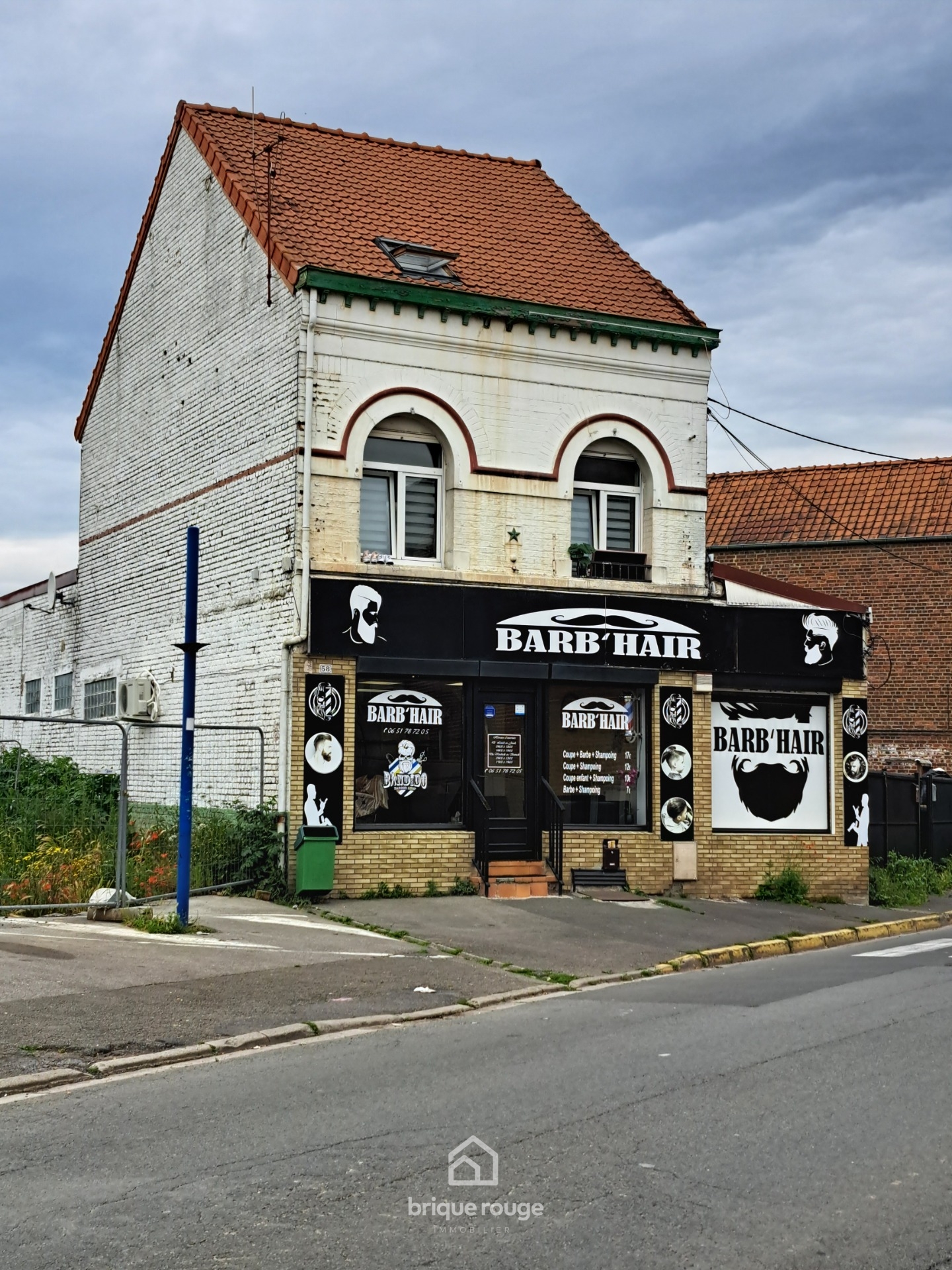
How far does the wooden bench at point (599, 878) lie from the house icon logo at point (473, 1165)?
1149 centimetres

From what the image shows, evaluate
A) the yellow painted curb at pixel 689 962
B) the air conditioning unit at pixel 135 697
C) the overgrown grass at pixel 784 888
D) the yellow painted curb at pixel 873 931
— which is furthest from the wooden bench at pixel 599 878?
the air conditioning unit at pixel 135 697

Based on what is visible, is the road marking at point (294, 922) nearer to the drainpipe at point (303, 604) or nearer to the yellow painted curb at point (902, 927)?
the drainpipe at point (303, 604)

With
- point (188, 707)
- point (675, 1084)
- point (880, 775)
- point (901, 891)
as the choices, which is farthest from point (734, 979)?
point (880, 775)

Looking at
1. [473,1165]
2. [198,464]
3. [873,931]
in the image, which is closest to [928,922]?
[873,931]

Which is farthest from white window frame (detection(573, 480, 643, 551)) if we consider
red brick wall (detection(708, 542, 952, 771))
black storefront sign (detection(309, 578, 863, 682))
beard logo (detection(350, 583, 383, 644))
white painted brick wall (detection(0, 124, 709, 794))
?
red brick wall (detection(708, 542, 952, 771))

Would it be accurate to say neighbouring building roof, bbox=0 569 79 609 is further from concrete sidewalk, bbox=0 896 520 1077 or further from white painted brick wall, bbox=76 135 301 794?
concrete sidewalk, bbox=0 896 520 1077

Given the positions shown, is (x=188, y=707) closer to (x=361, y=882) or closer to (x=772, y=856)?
(x=361, y=882)

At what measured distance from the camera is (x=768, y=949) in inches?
590

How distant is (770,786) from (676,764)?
1.68 meters

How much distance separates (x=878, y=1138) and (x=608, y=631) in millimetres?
12100

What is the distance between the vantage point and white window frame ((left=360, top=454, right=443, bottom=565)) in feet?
59.1

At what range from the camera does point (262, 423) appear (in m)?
18.3

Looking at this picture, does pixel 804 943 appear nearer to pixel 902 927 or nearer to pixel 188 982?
pixel 902 927

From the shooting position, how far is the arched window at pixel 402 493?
18.0m
